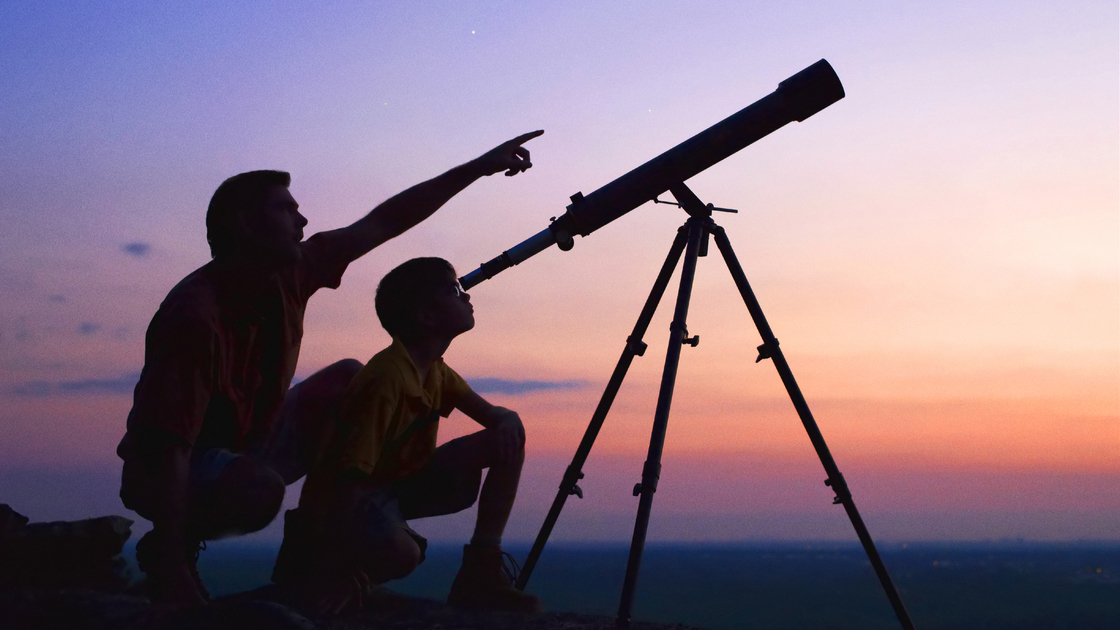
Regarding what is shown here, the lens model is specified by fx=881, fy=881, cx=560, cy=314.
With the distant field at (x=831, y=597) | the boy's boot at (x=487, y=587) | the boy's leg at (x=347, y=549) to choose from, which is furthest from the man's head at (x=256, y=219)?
the distant field at (x=831, y=597)

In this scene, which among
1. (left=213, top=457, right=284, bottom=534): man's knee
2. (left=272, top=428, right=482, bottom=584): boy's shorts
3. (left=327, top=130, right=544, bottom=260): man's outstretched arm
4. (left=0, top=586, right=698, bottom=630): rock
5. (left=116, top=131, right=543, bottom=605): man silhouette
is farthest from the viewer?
(left=327, top=130, right=544, bottom=260): man's outstretched arm

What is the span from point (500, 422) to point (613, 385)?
114cm

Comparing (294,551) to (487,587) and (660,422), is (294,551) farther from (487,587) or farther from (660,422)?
(660,422)

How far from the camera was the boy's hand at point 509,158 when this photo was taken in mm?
6016

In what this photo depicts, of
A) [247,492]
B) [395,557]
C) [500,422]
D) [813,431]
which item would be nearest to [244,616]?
[247,492]

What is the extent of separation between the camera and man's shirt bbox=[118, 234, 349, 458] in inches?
186

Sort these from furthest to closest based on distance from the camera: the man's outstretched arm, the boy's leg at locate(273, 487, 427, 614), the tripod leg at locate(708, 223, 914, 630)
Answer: the tripod leg at locate(708, 223, 914, 630), the man's outstretched arm, the boy's leg at locate(273, 487, 427, 614)

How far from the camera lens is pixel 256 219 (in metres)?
5.19

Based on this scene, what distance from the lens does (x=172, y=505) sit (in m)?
4.59

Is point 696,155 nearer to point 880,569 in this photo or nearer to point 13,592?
point 880,569

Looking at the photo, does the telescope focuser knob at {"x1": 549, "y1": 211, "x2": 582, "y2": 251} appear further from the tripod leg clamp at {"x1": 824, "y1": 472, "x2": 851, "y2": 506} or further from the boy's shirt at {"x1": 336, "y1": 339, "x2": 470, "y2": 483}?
the tripod leg clamp at {"x1": 824, "y1": 472, "x2": 851, "y2": 506}

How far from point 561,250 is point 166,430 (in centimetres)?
329

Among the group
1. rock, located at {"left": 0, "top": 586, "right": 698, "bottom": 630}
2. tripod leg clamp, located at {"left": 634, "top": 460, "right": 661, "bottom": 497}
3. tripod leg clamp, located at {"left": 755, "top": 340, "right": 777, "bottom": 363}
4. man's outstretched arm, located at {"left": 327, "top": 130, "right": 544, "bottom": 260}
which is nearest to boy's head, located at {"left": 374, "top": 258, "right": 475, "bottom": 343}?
man's outstretched arm, located at {"left": 327, "top": 130, "right": 544, "bottom": 260}

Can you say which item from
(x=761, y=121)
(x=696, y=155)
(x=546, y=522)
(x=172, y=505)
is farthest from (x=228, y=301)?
(x=761, y=121)
